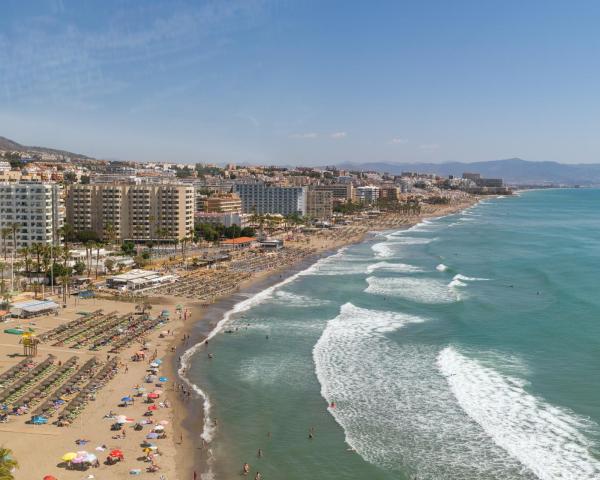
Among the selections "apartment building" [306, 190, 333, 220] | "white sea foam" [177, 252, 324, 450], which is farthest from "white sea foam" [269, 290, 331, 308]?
"apartment building" [306, 190, 333, 220]

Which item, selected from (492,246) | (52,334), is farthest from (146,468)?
(492,246)

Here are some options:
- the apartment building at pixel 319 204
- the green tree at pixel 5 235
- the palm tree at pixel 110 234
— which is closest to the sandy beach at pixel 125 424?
the green tree at pixel 5 235

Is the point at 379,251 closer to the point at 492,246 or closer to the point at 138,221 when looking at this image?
the point at 492,246

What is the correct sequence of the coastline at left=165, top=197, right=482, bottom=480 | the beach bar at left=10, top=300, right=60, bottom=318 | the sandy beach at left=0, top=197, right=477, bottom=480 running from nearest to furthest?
the sandy beach at left=0, top=197, right=477, bottom=480
the coastline at left=165, top=197, right=482, bottom=480
the beach bar at left=10, top=300, right=60, bottom=318

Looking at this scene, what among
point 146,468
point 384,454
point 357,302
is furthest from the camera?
point 357,302

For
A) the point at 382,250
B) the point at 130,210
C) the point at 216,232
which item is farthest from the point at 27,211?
the point at 382,250

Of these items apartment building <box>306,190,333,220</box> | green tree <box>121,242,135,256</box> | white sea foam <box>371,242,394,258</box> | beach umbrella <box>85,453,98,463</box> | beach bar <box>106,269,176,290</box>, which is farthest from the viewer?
apartment building <box>306,190,333,220</box>

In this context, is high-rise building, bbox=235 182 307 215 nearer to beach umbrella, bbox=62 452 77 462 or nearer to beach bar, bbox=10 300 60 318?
beach bar, bbox=10 300 60 318
